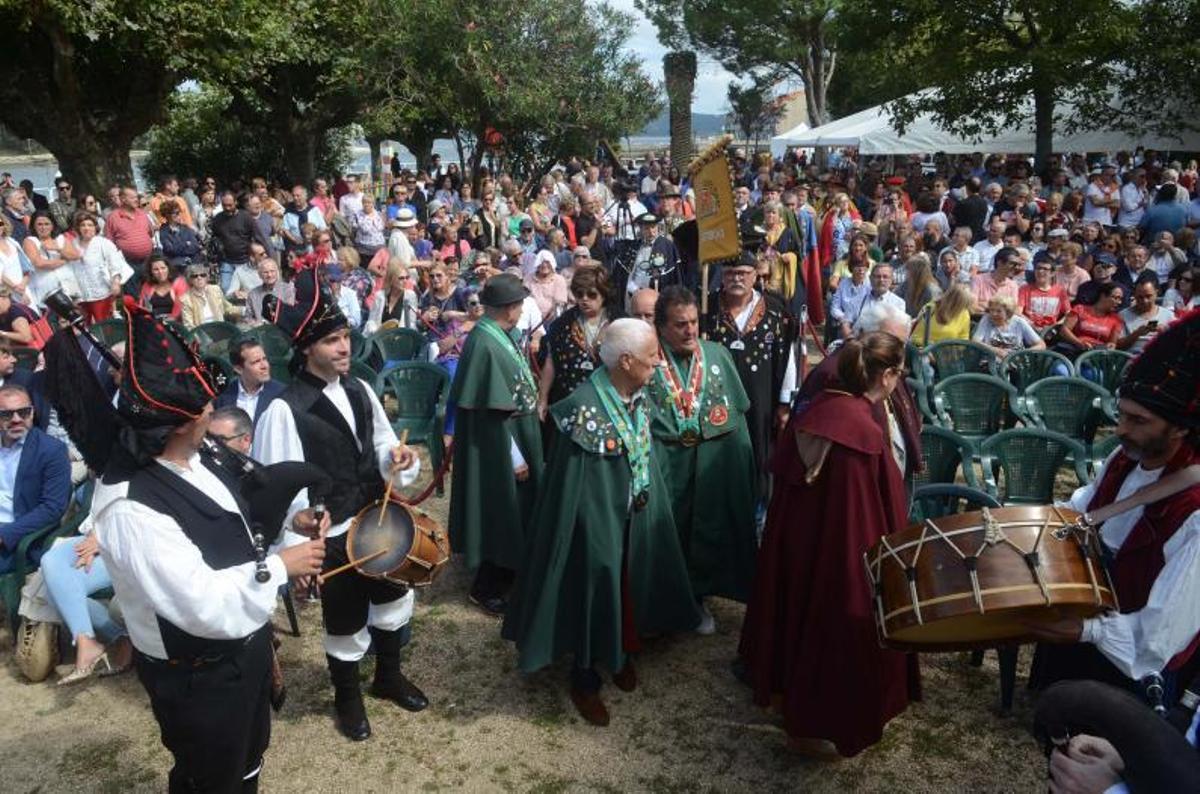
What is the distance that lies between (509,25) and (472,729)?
18.2 m

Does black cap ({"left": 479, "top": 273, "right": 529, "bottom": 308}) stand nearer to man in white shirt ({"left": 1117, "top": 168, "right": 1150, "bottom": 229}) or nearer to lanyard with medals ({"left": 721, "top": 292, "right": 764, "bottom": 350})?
lanyard with medals ({"left": 721, "top": 292, "right": 764, "bottom": 350})

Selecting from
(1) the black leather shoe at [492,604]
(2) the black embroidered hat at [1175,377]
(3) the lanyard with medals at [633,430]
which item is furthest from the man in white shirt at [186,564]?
(2) the black embroidered hat at [1175,377]

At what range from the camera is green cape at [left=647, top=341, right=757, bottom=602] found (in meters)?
4.78

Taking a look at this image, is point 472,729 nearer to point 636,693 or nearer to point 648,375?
point 636,693

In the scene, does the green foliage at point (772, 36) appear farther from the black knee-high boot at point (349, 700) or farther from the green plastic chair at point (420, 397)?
the black knee-high boot at point (349, 700)

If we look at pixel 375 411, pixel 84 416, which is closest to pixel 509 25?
pixel 375 411

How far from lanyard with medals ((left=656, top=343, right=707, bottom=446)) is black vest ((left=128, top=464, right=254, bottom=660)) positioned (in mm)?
2426

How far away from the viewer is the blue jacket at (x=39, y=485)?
519 centimetres

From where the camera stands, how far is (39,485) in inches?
207

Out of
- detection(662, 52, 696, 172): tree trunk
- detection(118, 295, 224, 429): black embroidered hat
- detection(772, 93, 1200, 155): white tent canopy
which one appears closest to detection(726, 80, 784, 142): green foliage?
detection(662, 52, 696, 172): tree trunk

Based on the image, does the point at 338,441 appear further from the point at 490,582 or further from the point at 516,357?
the point at 490,582

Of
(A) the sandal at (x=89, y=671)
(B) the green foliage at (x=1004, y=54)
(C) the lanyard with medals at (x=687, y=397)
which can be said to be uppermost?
(B) the green foliage at (x=1004, y=54)

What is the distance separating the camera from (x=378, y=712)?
15.1ft

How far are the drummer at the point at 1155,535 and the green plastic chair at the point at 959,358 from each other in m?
5.02
